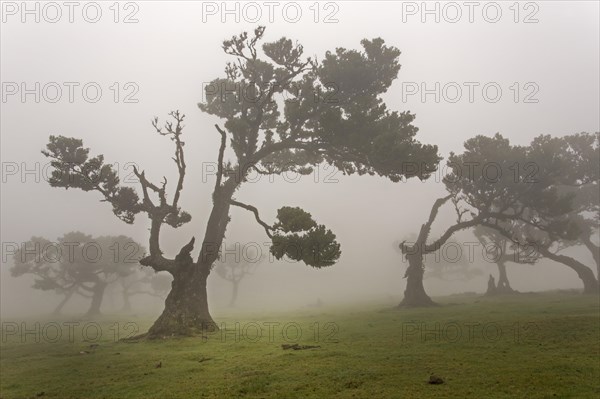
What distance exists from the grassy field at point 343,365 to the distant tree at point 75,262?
48.7m

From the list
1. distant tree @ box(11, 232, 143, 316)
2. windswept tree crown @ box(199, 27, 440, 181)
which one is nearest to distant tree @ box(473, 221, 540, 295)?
windswept tree crown @ box(199, 27, 440, 181)

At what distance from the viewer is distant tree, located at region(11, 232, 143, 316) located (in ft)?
216

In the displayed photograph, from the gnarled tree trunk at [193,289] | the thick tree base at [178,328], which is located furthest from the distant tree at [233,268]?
the thick tree base at [178,328]

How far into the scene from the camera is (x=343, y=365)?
43.9ft

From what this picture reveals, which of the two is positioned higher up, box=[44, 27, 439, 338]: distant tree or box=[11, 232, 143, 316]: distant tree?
box=[44, 27, 439, 338]: distant tree

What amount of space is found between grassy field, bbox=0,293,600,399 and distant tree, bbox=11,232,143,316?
160 ft

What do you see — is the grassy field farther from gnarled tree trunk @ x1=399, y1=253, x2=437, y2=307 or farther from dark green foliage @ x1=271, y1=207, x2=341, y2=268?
gnarled tree trunk @ x1=399, y1=253, x2=437, y2=307

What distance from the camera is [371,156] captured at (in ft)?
92.3

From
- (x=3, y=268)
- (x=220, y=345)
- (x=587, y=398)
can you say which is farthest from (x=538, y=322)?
(x=3, y=268)

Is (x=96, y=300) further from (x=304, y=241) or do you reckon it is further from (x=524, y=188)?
(x=524, y=188)

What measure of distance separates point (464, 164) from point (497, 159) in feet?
15.1

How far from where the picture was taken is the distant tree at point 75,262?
65.9m

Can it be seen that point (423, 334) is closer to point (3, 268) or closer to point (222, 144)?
point (222, 144)

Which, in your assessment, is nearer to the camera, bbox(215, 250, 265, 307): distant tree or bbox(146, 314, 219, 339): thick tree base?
bbox(146, 314, 219, 339): thick tree base
